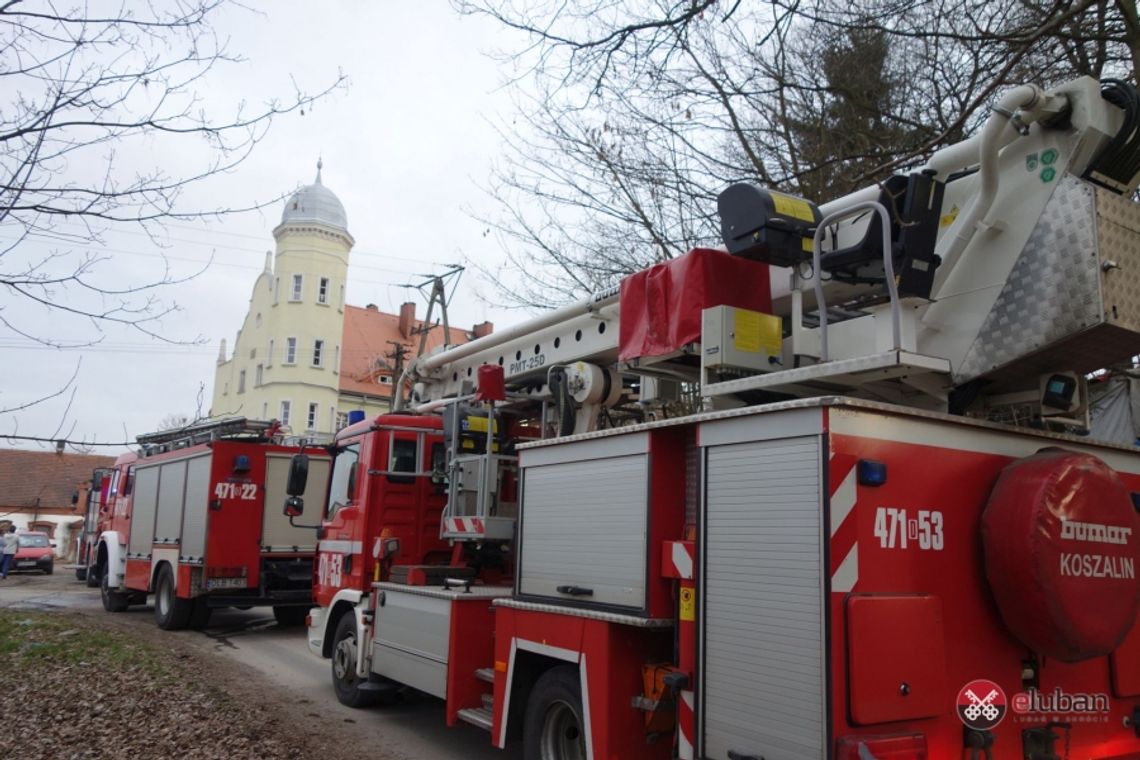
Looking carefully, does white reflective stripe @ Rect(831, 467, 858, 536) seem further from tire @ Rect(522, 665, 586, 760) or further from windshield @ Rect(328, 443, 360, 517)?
windshield @ Rect(328, 443, 360, 517)

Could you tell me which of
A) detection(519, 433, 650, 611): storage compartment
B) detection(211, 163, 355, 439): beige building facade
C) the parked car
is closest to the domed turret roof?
detection(211, 163, 355, 439): beige building facade

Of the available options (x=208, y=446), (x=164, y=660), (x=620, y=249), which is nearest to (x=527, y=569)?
(x=164, y=660)

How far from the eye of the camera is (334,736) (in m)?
7.17

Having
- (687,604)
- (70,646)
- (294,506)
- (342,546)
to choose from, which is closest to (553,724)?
(687,604)

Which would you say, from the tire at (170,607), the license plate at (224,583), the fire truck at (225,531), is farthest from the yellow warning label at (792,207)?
the tire at (170,607)

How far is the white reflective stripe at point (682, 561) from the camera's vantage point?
4363 millimetres

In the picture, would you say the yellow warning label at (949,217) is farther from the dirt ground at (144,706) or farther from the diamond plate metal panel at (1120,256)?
the dirt ground at (144,706)

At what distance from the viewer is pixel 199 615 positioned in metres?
13.6

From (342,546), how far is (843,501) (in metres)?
6.15

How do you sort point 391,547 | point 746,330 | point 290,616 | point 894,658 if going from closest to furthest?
point 894,658 < point 746,330 < point 391,547 < point 290,616

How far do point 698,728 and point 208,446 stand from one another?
1151cm

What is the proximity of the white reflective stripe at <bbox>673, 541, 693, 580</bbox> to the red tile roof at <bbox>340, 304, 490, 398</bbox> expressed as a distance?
153 feet

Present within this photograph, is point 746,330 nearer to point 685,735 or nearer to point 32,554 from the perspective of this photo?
point 685,735

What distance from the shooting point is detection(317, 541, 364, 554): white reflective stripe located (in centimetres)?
832
